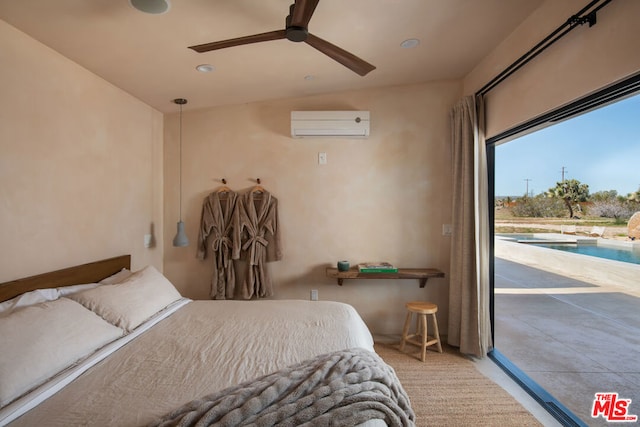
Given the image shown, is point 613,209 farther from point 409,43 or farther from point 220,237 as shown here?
point 220,237

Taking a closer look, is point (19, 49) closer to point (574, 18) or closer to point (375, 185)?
point (375, 185)

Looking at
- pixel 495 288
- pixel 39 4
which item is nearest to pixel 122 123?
pixel 39 4

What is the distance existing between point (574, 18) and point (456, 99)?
4.91ft

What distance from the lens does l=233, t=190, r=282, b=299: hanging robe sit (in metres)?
3.02

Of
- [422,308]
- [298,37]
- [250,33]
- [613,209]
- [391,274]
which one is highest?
[250,33]

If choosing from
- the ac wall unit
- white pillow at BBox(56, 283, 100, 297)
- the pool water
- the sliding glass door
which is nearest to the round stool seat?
the sliding glass door

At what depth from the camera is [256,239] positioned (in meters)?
3.03

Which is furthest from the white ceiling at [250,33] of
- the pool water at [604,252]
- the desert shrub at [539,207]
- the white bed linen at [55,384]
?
the white bed linen at [55,384]

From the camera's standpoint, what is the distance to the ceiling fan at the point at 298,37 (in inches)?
54.5

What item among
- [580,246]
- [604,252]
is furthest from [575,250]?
[604,252]

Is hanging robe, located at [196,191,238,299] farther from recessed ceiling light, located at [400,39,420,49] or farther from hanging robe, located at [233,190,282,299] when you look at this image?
recessed ceiling light, located at [400,39,420,49]

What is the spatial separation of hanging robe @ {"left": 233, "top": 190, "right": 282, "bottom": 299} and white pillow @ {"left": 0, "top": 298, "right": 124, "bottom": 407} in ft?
4.70

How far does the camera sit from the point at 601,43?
60.2 inches

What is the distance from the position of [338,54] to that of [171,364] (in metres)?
1.91
